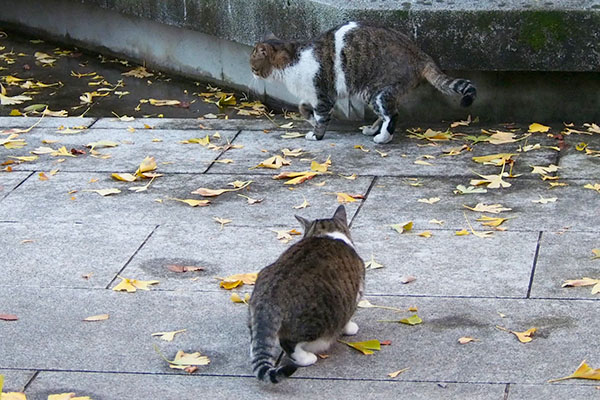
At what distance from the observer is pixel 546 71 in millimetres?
8258

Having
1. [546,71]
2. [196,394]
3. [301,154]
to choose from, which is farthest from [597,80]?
[196,394]

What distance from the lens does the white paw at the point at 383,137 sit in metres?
8.02

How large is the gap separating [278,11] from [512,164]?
8.19ft

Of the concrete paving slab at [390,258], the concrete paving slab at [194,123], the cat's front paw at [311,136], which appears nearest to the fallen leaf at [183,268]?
the concrete paving slab at [390,258]

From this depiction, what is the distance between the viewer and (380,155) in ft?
25.6

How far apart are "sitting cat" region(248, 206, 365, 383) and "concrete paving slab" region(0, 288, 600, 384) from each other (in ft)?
0.54

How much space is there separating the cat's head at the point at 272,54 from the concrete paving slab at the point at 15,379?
13.5 feet

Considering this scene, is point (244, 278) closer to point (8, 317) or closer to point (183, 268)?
point (183, 268)

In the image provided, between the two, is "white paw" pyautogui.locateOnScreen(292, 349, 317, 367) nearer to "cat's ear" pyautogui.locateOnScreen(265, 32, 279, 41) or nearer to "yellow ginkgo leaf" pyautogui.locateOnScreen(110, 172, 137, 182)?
"yellow ginkgo leaf" pyautogui.locateOnScreen(110, 172, 137, 182)

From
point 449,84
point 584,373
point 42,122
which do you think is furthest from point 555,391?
point 42,122

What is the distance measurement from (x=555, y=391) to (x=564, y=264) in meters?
1.41

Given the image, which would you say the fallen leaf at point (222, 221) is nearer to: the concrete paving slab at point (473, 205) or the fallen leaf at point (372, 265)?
the concrete paving slab at point (473, 205)

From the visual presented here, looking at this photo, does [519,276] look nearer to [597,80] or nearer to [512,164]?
[512,164]

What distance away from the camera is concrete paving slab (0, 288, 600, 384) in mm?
4629
